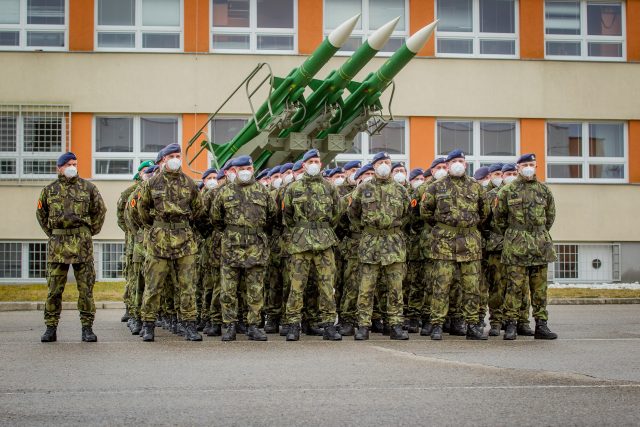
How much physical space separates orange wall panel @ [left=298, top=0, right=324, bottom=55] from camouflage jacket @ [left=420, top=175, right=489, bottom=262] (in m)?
12.6

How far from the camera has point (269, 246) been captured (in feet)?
41.4

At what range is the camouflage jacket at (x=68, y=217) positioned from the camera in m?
11.4

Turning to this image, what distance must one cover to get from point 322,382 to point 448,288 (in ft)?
13.4

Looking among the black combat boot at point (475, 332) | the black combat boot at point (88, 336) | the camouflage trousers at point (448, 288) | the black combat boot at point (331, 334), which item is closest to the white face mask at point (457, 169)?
the camouflage trousers at point (448, 288)

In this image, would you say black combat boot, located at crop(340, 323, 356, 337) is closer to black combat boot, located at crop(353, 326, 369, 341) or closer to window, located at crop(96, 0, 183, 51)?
black combat boot, located at crop(353, 326, 369, 341)

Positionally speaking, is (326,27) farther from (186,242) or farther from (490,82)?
(186,242)

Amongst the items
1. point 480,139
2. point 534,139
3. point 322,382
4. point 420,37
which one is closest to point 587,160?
point 534,139

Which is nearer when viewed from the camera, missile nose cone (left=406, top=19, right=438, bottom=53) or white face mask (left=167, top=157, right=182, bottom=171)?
white face mask (left=167, top=157, right=182, bottom=171)

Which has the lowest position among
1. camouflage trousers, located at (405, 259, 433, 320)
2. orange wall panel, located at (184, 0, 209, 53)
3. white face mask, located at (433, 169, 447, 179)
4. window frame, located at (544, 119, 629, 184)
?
camouflage trousers, located at (405, 259, 433, 320)

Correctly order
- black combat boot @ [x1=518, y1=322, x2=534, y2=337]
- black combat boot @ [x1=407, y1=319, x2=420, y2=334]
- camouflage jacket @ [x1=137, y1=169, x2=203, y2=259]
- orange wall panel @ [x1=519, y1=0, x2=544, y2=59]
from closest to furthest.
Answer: camouflage jacket @ [x1=137, y1=169, x2=203, y2=259] < black combat boot @ [x1=518, y1=322, x2=534, y2=337] < black combat boot @ [x1=407, y1=319, x2=420, y2=334] < orange wall panel @ [x1=519, y1=0, x2=544, y2=59]

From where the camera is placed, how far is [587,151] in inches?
980

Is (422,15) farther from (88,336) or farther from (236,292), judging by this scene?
(88,336)

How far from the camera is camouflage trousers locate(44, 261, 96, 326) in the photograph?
11469 mm

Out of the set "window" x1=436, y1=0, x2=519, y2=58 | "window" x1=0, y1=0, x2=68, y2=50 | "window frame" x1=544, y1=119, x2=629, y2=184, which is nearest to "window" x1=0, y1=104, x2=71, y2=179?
"window" x1=0, y1=0, x2=68, y2=50
